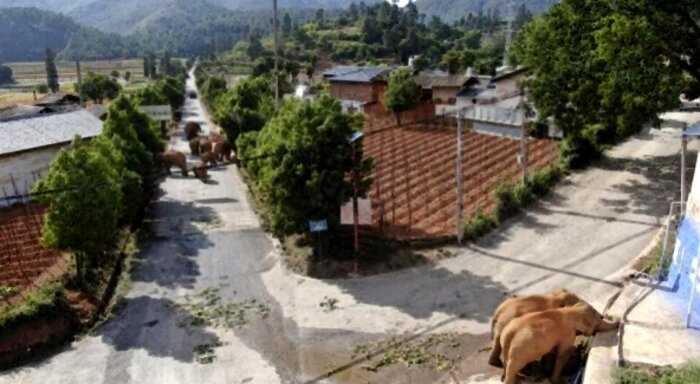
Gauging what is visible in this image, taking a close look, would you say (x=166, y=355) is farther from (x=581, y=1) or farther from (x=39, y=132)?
(x=39, y=132)

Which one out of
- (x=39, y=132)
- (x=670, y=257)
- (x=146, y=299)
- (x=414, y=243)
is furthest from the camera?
(x=39, y=132)

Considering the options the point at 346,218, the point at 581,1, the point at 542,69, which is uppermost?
the point at 581,1

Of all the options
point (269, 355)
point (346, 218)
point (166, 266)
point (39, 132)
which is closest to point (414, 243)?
point (346, 218)

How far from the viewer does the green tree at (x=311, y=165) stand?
20.0 meters

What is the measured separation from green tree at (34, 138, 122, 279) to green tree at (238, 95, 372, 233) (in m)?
5.00

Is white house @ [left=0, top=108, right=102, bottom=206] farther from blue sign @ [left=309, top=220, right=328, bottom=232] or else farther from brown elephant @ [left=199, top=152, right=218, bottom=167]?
blue sign @ [left=309, top=220, right=328, bottom=232]

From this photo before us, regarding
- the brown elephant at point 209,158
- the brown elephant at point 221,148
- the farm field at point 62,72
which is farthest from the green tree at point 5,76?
the brown elephant at point 209,158

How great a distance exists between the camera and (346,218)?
2058 cm

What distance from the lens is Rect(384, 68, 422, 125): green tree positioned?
1884 inches

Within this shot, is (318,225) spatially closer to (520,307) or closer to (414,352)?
(414,352)

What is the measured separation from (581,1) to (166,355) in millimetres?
20052

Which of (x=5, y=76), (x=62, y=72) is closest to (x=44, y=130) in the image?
(x=5, y=76)

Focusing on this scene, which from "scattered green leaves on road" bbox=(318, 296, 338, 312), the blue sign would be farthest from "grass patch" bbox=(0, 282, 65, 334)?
the blue sign

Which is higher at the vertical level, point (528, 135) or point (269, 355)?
point (528, 135)
